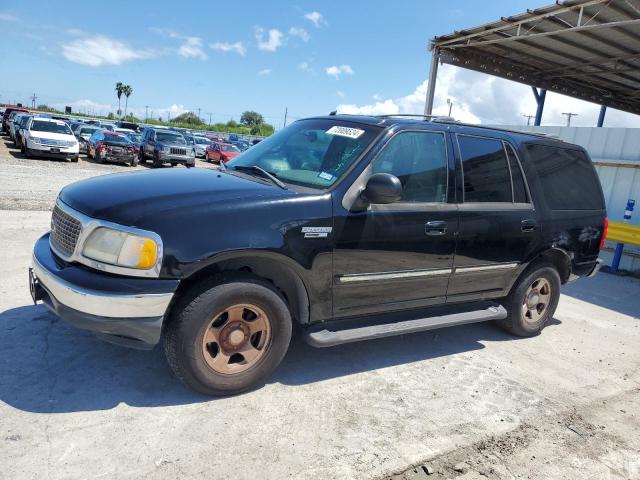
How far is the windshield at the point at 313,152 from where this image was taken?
3770 mm

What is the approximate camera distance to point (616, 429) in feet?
11.8

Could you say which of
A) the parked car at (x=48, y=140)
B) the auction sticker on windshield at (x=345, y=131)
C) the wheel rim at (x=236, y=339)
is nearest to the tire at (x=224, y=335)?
the wheel rim at (x=236, y=339)

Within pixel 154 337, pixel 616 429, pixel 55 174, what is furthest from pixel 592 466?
pixel 55 174

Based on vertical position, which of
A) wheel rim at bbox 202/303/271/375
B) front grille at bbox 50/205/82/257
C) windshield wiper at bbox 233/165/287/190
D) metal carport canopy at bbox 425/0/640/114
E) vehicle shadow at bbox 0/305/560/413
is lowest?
vehicle shadow at bbox 0/305/560/413

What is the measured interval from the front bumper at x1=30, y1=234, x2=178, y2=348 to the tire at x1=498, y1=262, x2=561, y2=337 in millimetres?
3541

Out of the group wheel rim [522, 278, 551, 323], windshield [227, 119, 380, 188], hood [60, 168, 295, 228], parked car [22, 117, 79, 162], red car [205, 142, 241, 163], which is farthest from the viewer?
red car [205, 142, 241, 163]

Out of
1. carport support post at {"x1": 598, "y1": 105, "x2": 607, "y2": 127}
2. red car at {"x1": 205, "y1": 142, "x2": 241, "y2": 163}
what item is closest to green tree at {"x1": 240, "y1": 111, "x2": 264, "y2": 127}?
red car at {"x1": 205, "y1": 142, "x2": 241, "y2": 163}

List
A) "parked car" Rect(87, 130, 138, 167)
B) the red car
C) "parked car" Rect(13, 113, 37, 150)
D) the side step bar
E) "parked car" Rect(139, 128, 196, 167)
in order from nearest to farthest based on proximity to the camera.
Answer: the side step bar < "parked car" Rect(13, 113, 37, 150) < "parked car" Rect(87, 130, 138, 167) < "parked car" Rect(139, 128, 196, 167) < the red car

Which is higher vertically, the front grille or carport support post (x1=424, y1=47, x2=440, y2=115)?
carport support post (x1=424, y1=47, x2=440, y2=115)

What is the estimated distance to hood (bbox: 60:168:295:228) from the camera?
3057mm

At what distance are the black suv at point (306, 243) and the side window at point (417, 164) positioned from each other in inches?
0.5

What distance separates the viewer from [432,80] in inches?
527

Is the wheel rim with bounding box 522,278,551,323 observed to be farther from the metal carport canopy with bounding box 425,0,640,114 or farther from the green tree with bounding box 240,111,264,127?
the green tree with bounding box 240,111,264,127

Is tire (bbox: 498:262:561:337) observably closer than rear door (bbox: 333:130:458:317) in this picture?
No
